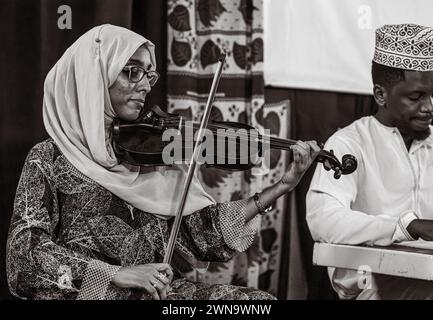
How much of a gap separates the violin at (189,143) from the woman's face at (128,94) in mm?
27

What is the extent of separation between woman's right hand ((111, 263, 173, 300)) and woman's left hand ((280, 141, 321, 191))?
51 centimetres

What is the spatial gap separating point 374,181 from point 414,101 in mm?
320

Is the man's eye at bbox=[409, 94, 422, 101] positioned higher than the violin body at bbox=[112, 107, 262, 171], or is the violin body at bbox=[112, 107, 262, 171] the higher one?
the man's eye at bbox=[409, 94, 422, 101]

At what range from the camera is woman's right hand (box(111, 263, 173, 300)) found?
204 centimetres

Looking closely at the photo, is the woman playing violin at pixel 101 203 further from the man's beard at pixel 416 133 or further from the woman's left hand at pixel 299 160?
the man's beard at pixel 416 133

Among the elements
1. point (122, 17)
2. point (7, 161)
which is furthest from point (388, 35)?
point (7, 161)

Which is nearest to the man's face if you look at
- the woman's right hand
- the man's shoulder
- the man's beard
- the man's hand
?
the man's beard

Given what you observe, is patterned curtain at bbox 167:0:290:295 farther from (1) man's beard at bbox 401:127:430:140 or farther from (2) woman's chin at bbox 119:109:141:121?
(2) woman's chin at bbox 119:109:141:121

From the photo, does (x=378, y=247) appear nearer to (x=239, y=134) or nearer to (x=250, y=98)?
(x=239, y=134)

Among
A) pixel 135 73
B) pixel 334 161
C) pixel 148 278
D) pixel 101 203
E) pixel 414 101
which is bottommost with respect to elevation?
pixel 148 278

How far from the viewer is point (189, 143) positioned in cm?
239

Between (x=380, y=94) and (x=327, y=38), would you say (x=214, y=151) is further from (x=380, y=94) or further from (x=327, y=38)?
(x=327, y=38)

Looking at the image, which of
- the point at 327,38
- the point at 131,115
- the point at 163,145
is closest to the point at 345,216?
the point at 163,145

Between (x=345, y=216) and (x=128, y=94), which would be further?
(x=345, y=216)
